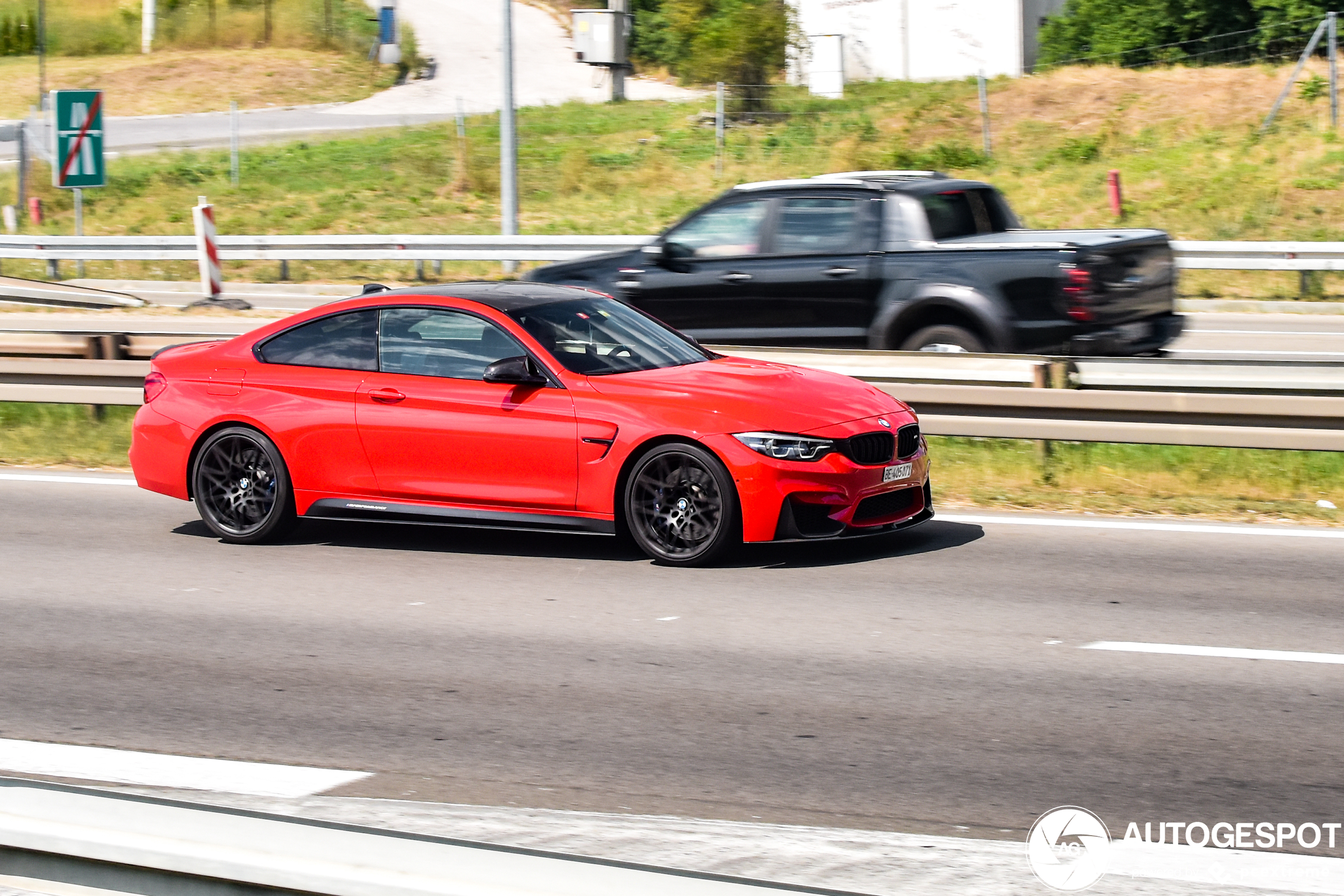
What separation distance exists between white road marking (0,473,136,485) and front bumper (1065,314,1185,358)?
21.6 feet

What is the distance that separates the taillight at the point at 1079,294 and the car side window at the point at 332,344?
4845mm

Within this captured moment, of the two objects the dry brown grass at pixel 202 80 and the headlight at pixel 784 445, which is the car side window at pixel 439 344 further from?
the dry brown grass at pixel 202 80

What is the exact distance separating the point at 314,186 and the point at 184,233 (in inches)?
154

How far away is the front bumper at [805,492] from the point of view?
8125 mm

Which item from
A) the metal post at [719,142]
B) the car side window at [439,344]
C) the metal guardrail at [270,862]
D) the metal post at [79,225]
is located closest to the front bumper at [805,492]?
the car side window at [439,344]

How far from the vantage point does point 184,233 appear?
32.9 metres

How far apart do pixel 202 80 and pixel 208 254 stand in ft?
114

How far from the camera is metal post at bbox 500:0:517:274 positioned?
25.2 m

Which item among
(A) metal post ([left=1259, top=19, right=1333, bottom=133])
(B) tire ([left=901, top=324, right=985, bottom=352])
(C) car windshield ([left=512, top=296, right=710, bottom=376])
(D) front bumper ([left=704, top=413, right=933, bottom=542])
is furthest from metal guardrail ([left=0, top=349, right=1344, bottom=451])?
(A) metal post ([left=1259, top=19, right=1333, bottom=133])

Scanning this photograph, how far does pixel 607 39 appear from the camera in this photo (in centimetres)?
4641

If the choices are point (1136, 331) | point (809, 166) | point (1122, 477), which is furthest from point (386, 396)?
point (809, 166)

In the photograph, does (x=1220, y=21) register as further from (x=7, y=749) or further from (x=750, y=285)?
(x=7, y=749)

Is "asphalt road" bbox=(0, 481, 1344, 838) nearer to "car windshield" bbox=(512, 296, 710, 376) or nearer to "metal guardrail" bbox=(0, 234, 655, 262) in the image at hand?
"car windshield" bbox=(512, 296, 710, 376)

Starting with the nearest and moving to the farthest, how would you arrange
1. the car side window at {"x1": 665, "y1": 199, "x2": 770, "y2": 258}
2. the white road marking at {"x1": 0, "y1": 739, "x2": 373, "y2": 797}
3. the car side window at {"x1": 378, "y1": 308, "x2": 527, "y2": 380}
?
the white road marking at {"x1": 0, "y1": 739, "x2": 373, "y2": 797} → the car side window at {"x1": 378, "y1": 308, "x2": 527, "y2": 380} → the car side window at {"x1": 665, "y1": 199, "x2": 770, "y2": 258}
